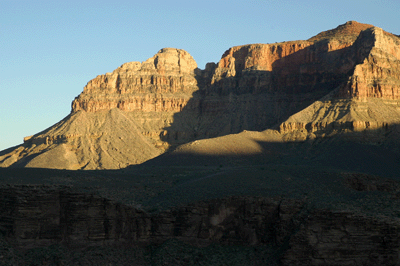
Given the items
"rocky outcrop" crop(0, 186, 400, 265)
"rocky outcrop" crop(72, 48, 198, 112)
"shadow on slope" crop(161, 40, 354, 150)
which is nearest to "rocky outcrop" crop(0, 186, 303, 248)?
"rocky outcrop" crop(0, 186, 400, 265)

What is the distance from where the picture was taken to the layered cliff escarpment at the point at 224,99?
122 meters

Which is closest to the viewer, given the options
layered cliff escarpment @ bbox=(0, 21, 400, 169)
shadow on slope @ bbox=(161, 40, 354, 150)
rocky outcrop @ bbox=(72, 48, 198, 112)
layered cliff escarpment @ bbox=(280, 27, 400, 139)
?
layered cliff escarpment @ bbox=(280, 27, 400, 139)

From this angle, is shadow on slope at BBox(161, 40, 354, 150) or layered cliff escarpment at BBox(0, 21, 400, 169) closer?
layered cliff escarpment at BBox(0, 21, 400, 169)

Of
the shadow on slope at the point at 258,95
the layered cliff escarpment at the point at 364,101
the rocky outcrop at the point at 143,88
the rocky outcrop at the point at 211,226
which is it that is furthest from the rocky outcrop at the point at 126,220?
the rocky outcrop at the point at 143,88

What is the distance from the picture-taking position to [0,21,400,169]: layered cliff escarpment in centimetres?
12194

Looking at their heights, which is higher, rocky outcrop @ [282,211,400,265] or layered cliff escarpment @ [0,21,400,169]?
layered cliff escarpment @ [0,21,400,169]

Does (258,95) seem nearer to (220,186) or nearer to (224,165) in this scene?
(224,165)

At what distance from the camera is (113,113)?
160 m

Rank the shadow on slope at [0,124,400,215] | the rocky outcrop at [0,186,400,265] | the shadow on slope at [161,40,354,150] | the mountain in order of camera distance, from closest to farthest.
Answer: the rocky outcrop at [0,186,400,265] < the mountain < the shadow on slope at [0,124,400,215] < the shadow on slope at [161,40,354,150]

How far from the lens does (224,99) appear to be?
16775cm

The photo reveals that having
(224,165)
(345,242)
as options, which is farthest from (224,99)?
(345,242)

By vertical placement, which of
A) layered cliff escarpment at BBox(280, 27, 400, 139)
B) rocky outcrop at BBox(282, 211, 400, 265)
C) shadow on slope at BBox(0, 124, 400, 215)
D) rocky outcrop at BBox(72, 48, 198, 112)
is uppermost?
rocky outcrop at BBox(72, 48, 198, 112)

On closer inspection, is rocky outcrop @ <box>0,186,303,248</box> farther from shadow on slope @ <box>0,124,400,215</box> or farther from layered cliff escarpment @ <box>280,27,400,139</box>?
layered cliff escarpment @ <box>280,27,400,139</box>

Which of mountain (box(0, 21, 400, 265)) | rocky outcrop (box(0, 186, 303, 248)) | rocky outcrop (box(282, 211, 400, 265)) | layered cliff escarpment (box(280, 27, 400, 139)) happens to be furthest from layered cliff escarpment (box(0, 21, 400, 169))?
rocky outcrop (box(282, 211, 400, 265))
